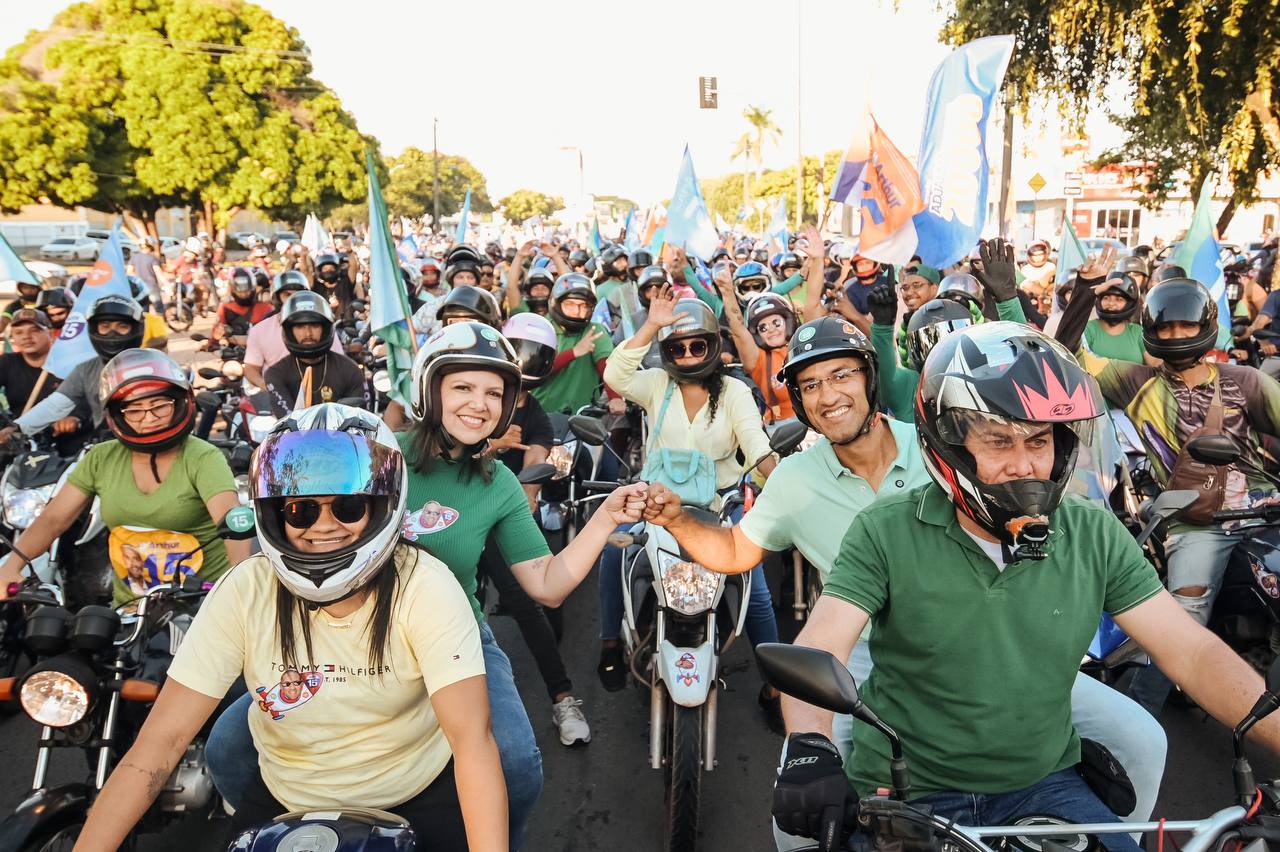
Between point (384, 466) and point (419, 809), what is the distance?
3.10 feet

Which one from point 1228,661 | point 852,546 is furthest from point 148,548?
point 1228,661

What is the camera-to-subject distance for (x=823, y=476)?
326cm

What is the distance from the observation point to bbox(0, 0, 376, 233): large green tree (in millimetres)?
34656

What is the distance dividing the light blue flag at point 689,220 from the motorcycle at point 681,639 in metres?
9.30

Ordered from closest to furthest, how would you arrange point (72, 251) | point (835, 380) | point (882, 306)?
1. point (835, 380)
2. point (882, 306)
3. point (72, 251)

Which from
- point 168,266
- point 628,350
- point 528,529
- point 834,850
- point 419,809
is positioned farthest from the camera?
point 168,266

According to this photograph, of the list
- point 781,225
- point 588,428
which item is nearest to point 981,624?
point 588,428

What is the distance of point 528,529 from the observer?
3465 millimetres

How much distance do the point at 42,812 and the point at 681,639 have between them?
2247 millimetres

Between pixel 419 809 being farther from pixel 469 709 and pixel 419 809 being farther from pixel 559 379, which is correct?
pixel 559 379

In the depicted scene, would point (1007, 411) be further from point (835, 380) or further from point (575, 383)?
point (575, 383)

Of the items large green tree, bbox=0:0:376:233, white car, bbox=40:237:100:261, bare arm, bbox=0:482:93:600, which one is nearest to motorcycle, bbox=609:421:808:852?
bare arm, bbox=0:482:93:600

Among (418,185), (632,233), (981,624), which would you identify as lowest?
(981,624)

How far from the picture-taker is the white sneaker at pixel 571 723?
4.57 m
